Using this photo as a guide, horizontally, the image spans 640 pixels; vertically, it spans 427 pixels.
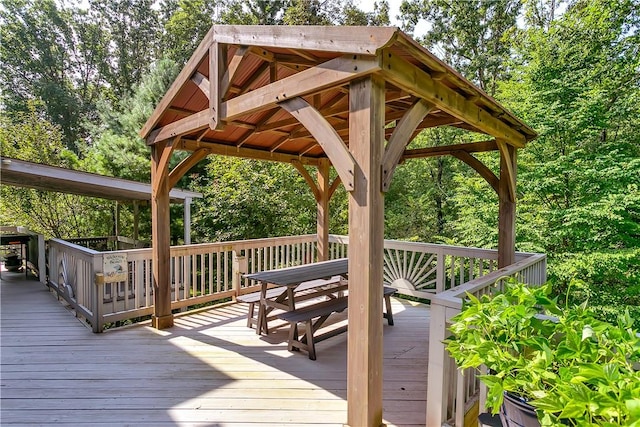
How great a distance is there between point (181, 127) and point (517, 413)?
3.90m

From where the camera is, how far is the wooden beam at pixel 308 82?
209 centimetres

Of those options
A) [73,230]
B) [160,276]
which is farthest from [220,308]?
[73,230]

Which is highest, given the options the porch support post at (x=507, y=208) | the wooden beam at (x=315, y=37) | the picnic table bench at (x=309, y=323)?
the wooden beam at (x=315, y=37)

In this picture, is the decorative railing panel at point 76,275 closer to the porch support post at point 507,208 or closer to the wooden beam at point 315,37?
the wooden beam at point 315,37

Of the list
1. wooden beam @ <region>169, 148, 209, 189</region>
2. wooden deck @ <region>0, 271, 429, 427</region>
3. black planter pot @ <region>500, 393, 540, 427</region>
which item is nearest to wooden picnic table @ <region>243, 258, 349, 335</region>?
wooden deck @ <region>0, 271, 429, 427</region>

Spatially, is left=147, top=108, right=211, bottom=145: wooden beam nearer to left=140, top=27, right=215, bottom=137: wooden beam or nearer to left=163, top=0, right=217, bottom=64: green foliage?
left=140, top=27, right=215, bottom=137: wooden beam

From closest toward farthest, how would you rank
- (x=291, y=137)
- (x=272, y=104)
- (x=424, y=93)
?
(x=424, y=93) < (x=272, y=104) < (x=291, y=137)

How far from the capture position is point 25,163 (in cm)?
512

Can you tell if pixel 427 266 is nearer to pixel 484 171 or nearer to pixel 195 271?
pixel 484 171

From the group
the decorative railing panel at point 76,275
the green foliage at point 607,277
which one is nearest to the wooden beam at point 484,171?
the green foliage at point 607,277

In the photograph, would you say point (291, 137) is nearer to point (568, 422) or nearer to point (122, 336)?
point (122, 336)

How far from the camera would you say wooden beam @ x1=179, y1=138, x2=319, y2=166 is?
4.63 metres

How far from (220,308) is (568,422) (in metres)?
4.70

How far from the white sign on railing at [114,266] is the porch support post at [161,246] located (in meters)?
0.35
